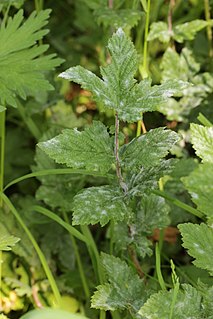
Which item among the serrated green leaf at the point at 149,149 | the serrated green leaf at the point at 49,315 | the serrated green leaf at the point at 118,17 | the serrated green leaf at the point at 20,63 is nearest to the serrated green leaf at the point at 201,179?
the serrated green leaf at the point at 149,149

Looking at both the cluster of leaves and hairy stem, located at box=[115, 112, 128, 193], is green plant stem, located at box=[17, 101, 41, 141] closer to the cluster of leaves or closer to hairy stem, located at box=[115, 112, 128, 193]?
the cluster of leaves

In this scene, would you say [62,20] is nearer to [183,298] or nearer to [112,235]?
[112,235]

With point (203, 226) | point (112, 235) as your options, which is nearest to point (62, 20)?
point (112, 235)

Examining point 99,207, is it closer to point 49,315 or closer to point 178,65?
point 49,315

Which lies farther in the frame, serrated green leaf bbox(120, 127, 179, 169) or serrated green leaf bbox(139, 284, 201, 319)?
serrated green leaf bbox(120, 127, 179, 169)

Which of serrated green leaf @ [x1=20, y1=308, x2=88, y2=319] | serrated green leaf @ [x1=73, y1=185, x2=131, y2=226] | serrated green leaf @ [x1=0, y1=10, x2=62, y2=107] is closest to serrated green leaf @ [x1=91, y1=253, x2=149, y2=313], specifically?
serrated green leaf @ [x1=73, y1=185, x2=131, y2=226]

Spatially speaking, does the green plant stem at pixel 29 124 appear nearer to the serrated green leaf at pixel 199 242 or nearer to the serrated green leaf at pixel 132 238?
the serrated green leaf at pixel 132 238
